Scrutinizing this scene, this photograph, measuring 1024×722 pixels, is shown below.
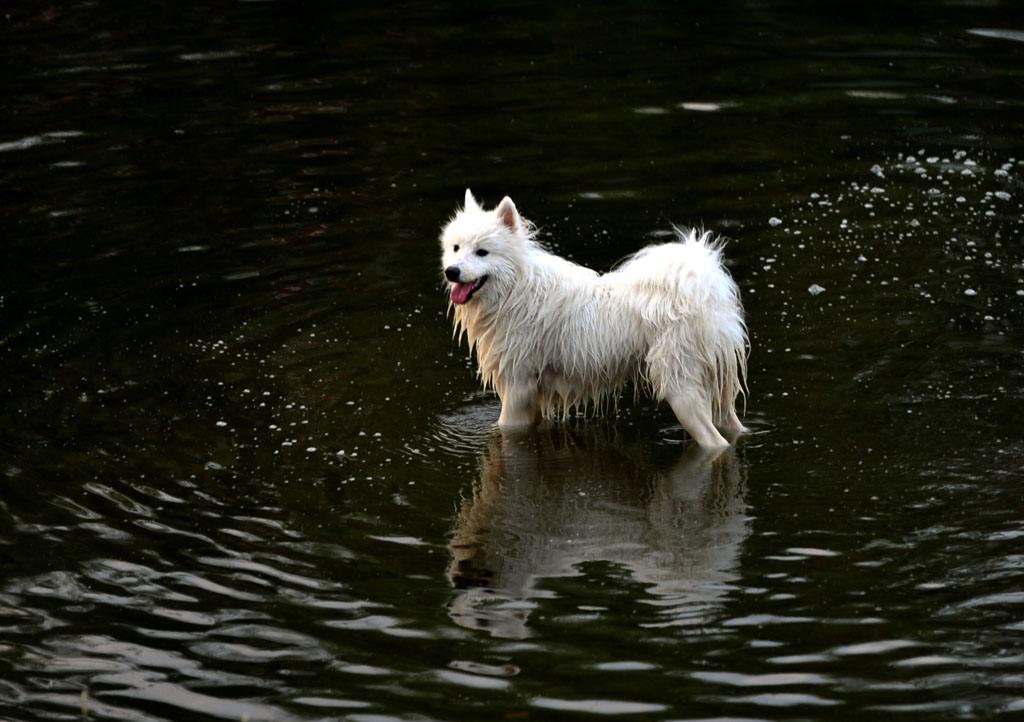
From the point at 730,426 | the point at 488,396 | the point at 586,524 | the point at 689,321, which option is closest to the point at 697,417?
the point at 730,426

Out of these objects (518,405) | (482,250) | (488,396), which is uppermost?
(482,250)

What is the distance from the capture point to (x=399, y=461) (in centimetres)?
895

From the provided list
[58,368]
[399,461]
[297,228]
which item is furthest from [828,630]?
[297,228]

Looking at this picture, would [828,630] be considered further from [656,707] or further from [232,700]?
[232,700]

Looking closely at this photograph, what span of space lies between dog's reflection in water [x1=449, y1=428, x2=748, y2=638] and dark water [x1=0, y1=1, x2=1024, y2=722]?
0.08 feet

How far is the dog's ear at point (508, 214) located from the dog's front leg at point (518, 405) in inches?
40.3

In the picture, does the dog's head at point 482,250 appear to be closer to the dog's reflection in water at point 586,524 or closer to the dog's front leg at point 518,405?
the dog's front leg at point 518,405

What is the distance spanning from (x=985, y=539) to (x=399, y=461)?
3.39 m

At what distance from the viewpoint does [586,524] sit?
814cm

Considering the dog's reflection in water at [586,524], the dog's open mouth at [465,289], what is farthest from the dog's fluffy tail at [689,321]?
the dog's open mouth at [465,289]

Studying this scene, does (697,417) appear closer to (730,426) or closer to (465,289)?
(730,426)

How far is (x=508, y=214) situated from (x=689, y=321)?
4.11 feet

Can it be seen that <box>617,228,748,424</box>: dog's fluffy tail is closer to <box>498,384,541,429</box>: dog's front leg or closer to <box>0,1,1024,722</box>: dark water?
<box>0,1,1024,722</box>: dark water

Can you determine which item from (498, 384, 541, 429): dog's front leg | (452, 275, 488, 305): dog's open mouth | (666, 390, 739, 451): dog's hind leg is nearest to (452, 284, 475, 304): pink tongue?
(452, 275, 488, 305): dog's open mouth
